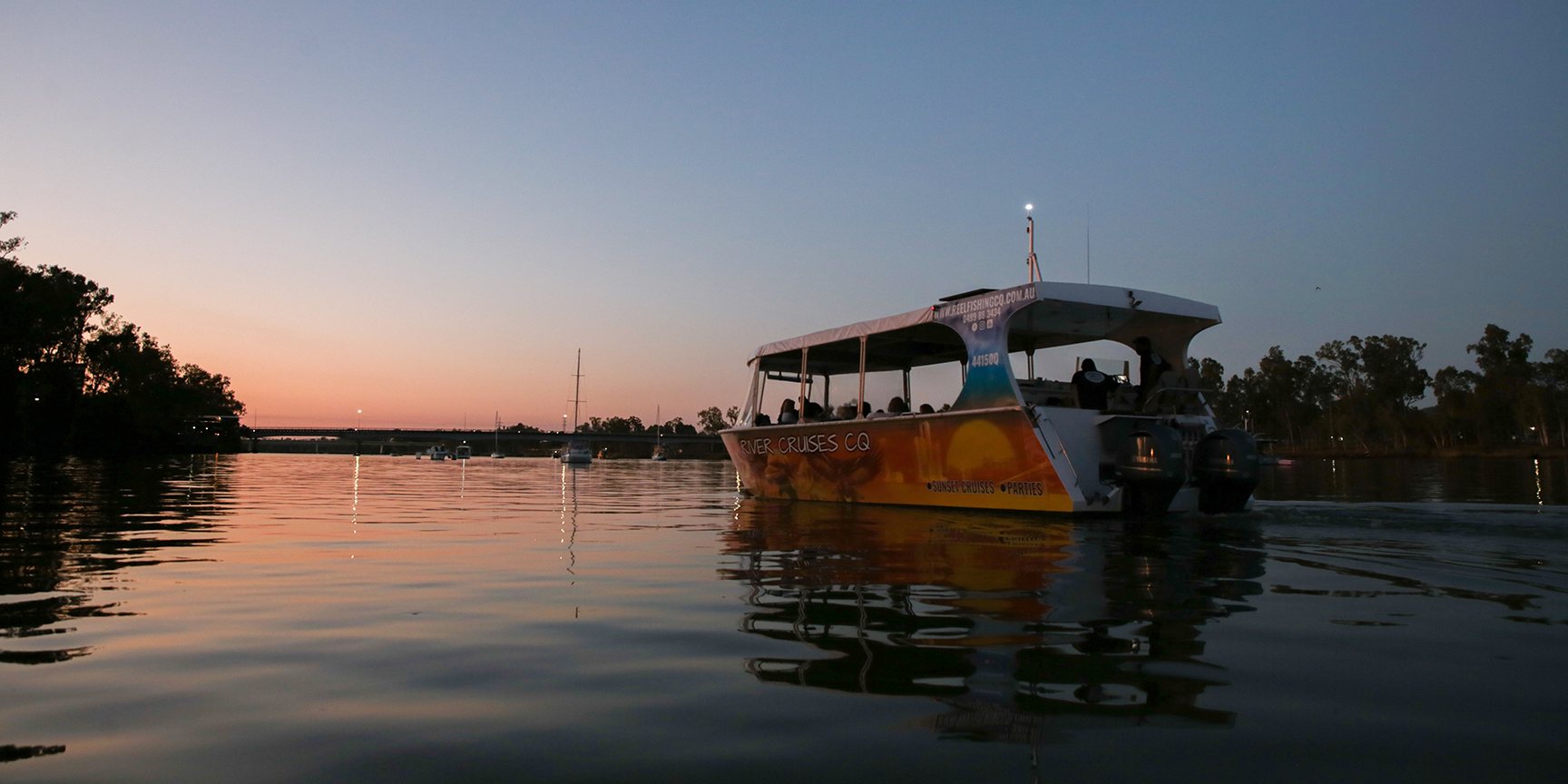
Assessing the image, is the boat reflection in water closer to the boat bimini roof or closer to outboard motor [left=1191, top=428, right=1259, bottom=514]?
outboard motor [left=1191, top=428, right=1259, bottom=514]

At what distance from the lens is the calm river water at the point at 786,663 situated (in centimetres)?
243

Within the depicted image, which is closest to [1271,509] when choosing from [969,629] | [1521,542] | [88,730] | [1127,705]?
[1521,542]

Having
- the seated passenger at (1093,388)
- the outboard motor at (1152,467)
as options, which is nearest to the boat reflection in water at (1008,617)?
the outboard motor at (1152,467)

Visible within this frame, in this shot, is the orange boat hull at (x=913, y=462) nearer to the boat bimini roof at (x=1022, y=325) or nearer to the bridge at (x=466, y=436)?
the boat bimini roof at (x=1022, y=325)

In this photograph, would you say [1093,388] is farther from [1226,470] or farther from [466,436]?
[466,436]

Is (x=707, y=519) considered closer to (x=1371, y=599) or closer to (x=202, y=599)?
(x=202, y=599)

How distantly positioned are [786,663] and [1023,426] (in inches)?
323

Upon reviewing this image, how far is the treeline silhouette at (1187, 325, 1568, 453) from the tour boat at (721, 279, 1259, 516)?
90618 millimetres

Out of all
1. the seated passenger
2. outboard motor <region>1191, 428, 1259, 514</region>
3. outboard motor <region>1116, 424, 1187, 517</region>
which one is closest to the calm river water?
outboard motor <region>1116, 424, 1187, 517</region>

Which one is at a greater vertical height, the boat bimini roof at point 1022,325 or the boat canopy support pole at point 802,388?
the boat bimini roof at point 1022,325

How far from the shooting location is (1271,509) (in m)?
12.2

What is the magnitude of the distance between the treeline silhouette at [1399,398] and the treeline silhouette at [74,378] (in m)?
96.8

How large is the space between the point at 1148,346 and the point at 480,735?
39.7 feet

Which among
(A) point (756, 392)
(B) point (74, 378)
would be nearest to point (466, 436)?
(B) point (74, 378)
